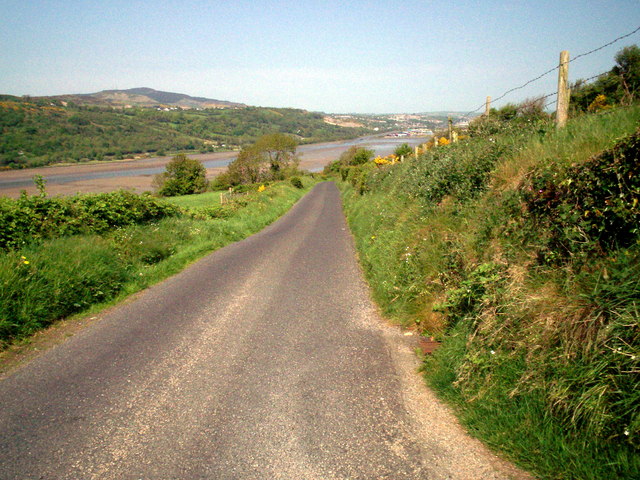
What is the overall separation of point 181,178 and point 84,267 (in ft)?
247

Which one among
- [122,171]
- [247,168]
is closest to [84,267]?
[247,168]

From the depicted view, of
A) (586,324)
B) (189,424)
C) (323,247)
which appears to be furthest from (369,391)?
(323,247)

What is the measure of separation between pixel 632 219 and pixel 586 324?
3.35ft

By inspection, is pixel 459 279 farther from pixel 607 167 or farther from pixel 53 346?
pixel 53 346

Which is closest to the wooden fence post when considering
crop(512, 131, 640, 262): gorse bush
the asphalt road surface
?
crop(512, 131, 640, 262): gorse bush

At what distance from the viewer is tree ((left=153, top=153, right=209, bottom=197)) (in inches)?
3009

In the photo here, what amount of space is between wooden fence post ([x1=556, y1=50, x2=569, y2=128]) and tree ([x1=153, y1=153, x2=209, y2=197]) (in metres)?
76.0

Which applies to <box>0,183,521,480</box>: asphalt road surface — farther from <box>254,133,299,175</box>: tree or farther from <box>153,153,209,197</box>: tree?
<box>153,153,209,197</box>: tree

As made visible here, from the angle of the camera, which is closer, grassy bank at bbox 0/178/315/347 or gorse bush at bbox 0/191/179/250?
grassy bank at bbox 0/178/315/347

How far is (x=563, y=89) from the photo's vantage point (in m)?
6.67

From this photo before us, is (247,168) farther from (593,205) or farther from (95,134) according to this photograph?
(95,134)

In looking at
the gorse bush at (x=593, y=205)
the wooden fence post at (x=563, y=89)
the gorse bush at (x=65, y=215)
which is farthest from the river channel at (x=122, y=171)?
the gorse bush at (x=593, y=205)

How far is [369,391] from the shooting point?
395cm

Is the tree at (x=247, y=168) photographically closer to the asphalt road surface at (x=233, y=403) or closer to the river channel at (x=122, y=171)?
the river channel at (x=122, y=171)
